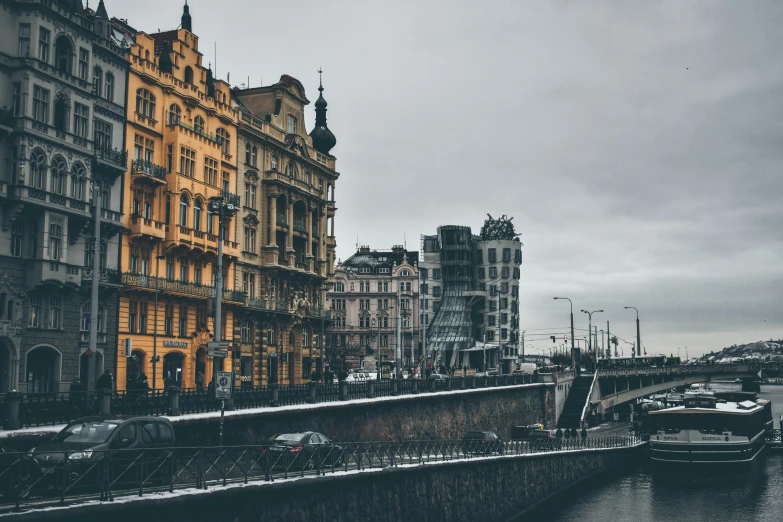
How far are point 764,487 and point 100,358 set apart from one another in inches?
1676

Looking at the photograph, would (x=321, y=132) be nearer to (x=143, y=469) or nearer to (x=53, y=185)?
(x=53, y=185)

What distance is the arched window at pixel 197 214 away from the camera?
58469 millimetres

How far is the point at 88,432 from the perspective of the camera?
24609 mm

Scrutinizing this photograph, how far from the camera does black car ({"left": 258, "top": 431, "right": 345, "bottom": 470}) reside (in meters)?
28.3

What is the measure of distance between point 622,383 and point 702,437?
44.7 metres

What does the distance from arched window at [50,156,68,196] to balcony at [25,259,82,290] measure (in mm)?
3693

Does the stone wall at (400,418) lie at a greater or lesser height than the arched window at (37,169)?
lesser

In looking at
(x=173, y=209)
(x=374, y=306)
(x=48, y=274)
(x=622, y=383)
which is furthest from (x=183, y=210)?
(x=374, y=306)

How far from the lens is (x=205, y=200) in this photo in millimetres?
59344

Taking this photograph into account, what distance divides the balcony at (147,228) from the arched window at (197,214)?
308 cm

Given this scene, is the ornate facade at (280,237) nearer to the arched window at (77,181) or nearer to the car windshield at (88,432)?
the arched window at (77,181)

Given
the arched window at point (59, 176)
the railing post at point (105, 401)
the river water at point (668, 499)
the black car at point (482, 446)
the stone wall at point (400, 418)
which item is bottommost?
the river water at point (668, 499)

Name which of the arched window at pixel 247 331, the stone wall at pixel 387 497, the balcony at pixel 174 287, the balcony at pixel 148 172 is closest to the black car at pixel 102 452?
the stone wall at pixel 387 497

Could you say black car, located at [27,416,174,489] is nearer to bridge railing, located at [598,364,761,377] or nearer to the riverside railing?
the riverside railing
